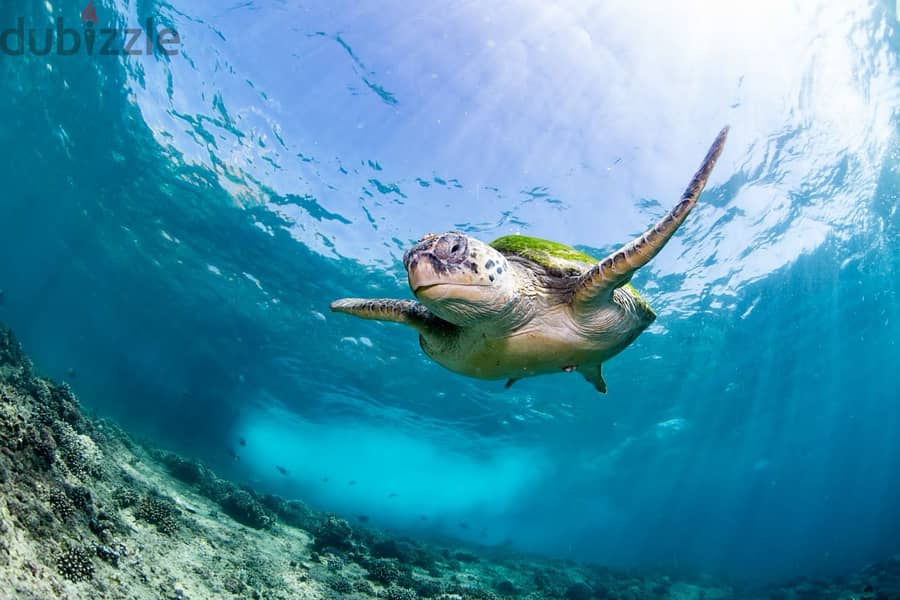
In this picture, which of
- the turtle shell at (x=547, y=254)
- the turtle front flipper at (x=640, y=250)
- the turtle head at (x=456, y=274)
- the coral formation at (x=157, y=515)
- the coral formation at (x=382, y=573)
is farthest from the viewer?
the coral formation at (x=382, y=573)

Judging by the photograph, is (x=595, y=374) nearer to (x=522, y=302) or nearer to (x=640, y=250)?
(x=522, y=302)

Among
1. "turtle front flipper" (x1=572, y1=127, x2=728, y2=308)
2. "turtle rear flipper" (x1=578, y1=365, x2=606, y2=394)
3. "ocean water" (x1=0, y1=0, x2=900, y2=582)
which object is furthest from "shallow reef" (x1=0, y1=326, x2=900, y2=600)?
"ocean water" (x1=0, y1=0, x2=900, y2=582)

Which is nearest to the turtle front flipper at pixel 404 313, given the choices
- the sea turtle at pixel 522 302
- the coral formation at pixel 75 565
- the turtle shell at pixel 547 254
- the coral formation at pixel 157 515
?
the sea turtle at pixel 522 302

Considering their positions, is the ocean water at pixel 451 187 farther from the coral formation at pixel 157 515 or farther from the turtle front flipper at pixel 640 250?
the coral formation at pixel 157 515

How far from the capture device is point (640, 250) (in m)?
3.08

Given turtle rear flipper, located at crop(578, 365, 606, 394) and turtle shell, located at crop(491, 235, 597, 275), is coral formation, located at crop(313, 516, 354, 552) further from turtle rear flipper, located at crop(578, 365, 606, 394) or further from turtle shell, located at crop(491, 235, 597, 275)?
turtle shell, located at crop(491, 235, 597, 275)

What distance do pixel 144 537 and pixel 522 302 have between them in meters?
5.43

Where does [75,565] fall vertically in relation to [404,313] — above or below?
below

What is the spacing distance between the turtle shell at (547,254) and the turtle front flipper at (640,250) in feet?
→ 1.38

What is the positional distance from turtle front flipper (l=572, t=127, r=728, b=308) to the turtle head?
70cm

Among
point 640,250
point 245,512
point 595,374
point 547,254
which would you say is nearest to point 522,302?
point 547,254

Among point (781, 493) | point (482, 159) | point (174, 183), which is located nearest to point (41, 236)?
point (174, 183)

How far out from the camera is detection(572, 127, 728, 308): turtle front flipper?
288 cm

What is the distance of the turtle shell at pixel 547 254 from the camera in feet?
13.4
